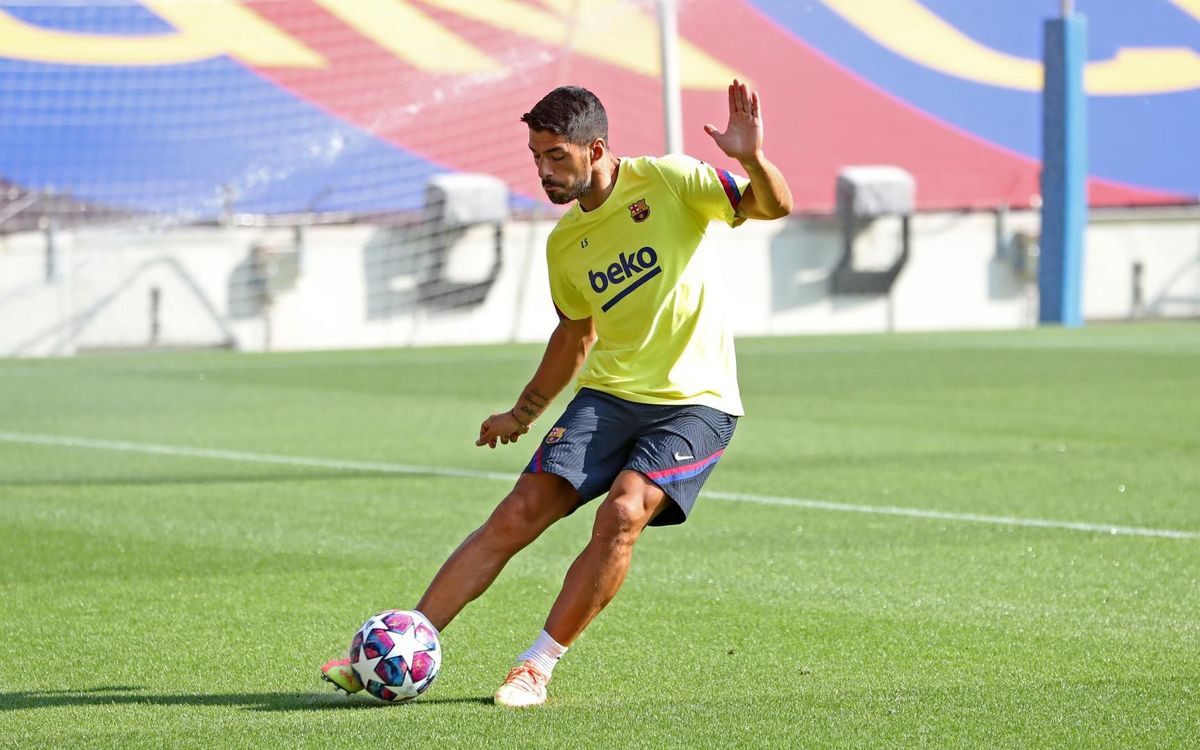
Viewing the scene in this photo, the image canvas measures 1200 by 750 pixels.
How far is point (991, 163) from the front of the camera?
26594mm

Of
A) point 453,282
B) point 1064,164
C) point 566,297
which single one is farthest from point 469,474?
point 1064,164

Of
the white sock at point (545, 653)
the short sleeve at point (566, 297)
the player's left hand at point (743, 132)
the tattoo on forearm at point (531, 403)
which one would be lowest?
the white sock at point (545, 653)

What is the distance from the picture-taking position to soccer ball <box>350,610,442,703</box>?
5219 millimetres

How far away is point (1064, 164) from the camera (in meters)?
23.6

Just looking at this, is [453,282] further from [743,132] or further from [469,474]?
[743,132]

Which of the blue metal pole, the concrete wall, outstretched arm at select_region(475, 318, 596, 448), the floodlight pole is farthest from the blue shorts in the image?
the blue metal pole

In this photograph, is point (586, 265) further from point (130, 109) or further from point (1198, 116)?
point (1198, 116)

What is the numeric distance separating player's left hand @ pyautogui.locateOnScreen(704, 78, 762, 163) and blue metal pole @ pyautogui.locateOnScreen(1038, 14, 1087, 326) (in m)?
19.1

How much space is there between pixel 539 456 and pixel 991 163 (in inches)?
870

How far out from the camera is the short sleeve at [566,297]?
5812mm

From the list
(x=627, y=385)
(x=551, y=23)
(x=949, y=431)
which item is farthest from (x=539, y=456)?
(x=551, y=23)

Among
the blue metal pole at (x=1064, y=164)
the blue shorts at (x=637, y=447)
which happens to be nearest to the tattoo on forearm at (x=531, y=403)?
the blue shorts at (x=637, y=447)

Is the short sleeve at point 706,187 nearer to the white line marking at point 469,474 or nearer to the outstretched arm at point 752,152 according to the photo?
the outstretched arm at point 752,152

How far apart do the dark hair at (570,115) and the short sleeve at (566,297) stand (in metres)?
0.50
